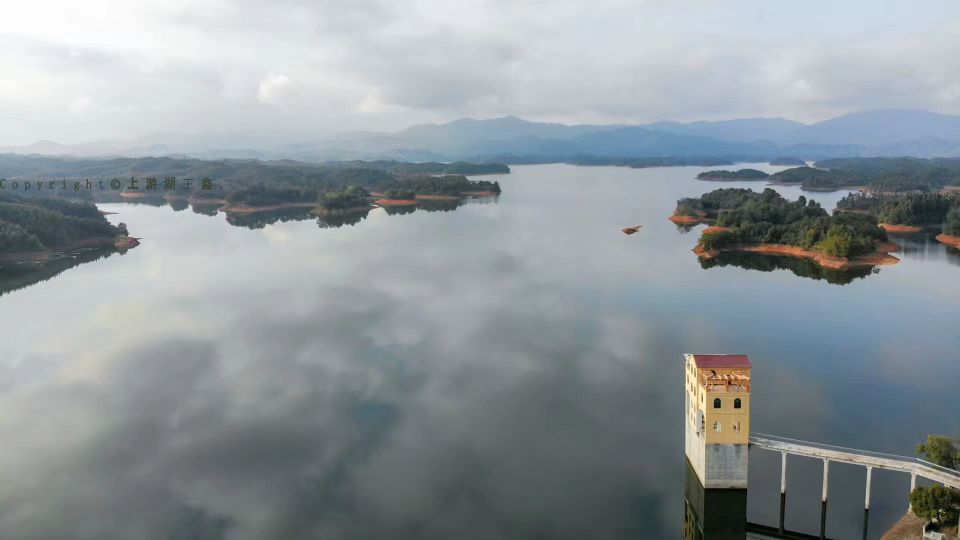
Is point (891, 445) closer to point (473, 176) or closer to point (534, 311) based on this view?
point (534, 311)

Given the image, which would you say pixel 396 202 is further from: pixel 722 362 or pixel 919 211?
pixel 722 362

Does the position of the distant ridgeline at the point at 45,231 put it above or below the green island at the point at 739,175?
below

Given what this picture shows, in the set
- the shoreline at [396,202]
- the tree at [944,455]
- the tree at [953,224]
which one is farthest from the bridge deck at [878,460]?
the shoreline at [396,202]

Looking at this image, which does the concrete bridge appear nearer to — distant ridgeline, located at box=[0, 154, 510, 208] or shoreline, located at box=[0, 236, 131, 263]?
shoreline, located at box=[0, 236, 131, 263]

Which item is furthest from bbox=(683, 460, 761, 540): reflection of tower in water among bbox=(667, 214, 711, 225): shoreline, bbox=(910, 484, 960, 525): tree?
bbox=(667, 214, 711, 225): shoreline

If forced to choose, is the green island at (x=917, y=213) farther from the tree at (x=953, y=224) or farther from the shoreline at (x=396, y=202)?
the shoreline at (x=396, y=202)
